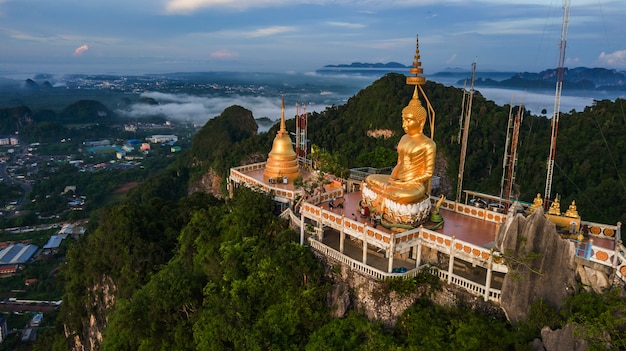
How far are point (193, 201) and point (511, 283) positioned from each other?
884 inches

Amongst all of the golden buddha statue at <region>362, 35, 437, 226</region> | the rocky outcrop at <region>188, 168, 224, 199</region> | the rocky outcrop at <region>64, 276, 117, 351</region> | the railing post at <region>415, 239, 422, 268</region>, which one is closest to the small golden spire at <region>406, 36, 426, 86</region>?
the golden buddha statue at <region>362, 35, 437, 226</region>

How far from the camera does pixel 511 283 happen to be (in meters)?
15.2

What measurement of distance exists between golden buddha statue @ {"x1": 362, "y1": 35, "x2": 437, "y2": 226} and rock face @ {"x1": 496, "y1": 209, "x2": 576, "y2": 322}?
4.17 meters

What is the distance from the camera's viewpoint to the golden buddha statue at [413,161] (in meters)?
19.0

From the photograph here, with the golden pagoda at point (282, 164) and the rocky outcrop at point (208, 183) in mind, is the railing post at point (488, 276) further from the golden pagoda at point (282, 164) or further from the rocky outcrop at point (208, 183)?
the rocky outcrop at point (208, 183)

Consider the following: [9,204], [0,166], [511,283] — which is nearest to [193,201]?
[511,283]

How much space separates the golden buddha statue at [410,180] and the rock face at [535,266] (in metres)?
4.17

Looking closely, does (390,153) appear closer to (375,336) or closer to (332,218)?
(332,218)

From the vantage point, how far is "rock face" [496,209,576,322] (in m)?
14.7

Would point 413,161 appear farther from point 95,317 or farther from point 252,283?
point 95,317

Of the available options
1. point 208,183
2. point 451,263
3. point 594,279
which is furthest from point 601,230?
point 208,183

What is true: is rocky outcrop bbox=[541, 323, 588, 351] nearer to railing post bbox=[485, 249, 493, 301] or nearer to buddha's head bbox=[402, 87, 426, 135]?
railing post bbox=[485, 249, 493, 301]

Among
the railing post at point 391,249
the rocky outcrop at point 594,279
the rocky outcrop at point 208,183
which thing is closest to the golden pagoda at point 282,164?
the railing post at point 391,249

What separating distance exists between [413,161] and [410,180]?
824 mm
